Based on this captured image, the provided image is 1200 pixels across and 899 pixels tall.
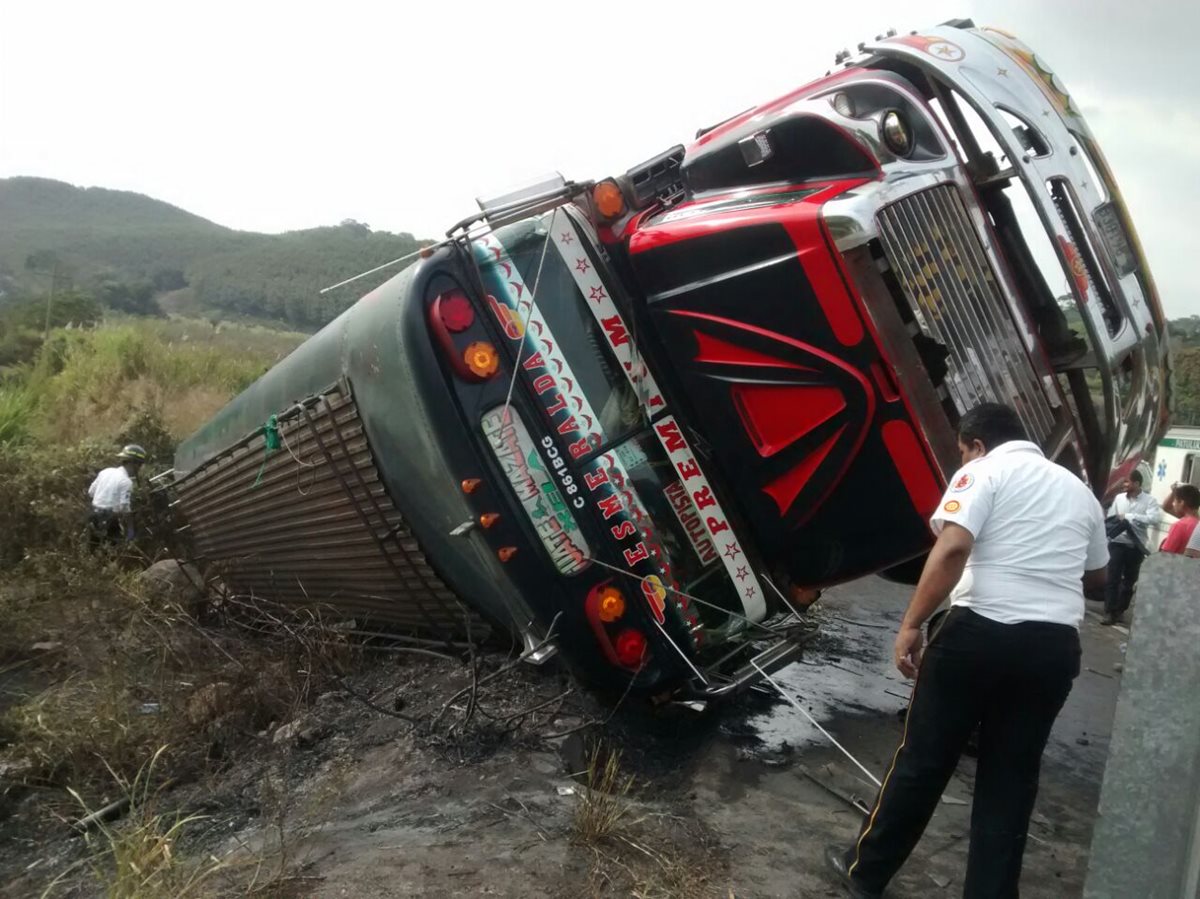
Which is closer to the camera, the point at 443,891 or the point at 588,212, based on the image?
the point at 443,891

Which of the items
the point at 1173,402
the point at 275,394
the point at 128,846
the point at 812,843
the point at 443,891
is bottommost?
the point at 812,843

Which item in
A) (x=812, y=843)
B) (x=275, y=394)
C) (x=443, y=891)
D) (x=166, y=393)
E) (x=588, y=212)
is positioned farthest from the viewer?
(x=166, y=393)

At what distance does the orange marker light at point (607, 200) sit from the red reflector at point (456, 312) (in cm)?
65

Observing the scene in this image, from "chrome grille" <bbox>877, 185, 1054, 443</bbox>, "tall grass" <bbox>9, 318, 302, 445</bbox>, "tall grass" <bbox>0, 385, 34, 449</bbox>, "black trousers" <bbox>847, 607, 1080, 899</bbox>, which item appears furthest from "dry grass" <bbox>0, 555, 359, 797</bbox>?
"tall grass" <bbox>9, 318, 302, 445</bbox>

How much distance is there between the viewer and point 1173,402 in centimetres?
369

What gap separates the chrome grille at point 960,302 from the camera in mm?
2961

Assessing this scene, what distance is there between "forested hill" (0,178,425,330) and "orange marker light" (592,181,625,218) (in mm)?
→ 28064

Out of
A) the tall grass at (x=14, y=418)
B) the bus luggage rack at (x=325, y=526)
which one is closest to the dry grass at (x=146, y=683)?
the bus luggage rack at (x=325, y=526)

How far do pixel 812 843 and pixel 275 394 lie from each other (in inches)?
116

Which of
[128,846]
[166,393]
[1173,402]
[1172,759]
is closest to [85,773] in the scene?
[128,846]

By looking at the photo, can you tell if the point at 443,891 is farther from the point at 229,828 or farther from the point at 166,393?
the point at 166,393

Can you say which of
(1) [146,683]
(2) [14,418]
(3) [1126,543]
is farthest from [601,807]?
(2) [14,418]

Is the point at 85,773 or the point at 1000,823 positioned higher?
the point at 85,773

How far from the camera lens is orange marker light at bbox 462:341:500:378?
10.6ft
